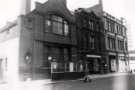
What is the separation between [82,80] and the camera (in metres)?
3.78

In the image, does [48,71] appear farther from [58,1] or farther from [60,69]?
[58,1]

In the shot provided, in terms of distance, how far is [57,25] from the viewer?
429 centimetres

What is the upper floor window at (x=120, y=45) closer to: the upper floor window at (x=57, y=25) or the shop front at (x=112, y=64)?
the shop front at (x=112, y=64)

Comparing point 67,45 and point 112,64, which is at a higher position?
point 67,45

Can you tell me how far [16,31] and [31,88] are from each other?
1048 mm

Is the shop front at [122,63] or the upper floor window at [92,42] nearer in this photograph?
the shop front at [122,63]

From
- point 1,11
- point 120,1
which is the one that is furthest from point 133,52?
point 1,11

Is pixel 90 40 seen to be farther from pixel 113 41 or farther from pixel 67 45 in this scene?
pixel 67 45

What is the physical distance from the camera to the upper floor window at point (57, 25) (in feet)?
13.0

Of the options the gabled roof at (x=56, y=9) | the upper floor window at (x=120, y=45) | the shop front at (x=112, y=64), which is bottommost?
the shop front at (x=112, y=64)

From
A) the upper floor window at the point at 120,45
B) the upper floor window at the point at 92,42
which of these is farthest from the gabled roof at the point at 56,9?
the upper floor window at the point at 120,45

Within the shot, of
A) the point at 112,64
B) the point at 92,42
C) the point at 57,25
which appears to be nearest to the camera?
the point at 57,25

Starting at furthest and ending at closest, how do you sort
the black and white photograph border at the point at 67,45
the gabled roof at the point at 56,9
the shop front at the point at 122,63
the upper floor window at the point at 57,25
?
the shop front at the point at 122,63 → the upper floor window at the point at 57,25 → the gabled roof at the point at 56,9 → the black and white photograph border at the point at 67,45

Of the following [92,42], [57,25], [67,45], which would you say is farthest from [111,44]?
[57,25]
